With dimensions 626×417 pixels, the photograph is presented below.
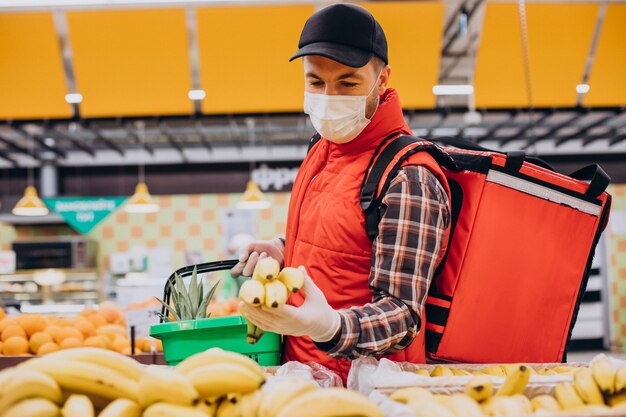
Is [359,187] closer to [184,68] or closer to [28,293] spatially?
[184,68]

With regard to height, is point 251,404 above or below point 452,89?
below

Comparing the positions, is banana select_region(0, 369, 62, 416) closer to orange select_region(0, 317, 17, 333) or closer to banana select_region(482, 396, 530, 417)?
banana select_region(482, 396, 530, 417)

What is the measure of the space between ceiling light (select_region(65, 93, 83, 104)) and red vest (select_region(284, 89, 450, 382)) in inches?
224

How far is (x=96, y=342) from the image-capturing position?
3.87 metres

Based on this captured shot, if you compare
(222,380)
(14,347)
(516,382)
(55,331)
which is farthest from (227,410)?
(55,331)

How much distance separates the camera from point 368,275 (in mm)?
1820

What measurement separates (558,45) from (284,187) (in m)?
4.73

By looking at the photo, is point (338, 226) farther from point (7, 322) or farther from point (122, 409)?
point (7, 322)

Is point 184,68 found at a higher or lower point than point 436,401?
higher

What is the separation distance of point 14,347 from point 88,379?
115 inches

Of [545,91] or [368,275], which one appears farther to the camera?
[545,91]

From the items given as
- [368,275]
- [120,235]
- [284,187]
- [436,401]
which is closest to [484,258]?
[368,275]

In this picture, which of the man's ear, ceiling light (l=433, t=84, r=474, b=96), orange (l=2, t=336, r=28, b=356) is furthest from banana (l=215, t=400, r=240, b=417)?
ceiling light (l=433, t=84, r=474, b=96)

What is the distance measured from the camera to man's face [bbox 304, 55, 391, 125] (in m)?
1.89
